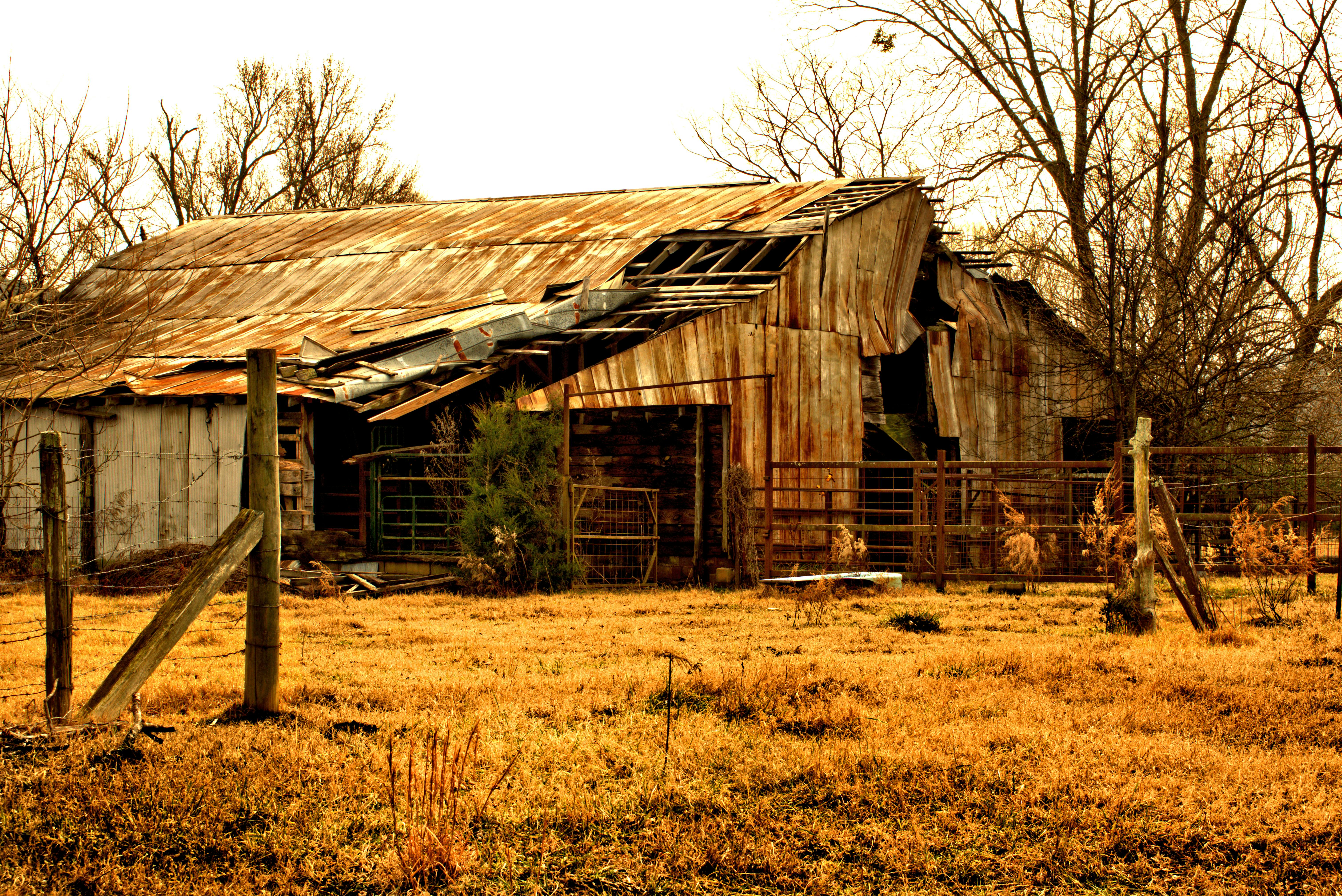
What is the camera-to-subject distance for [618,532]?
52.9 feet

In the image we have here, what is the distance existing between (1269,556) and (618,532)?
7.84m

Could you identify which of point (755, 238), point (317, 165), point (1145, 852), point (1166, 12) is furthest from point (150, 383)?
point (317, 165)

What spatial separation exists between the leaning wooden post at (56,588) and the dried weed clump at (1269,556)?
8.98 metres

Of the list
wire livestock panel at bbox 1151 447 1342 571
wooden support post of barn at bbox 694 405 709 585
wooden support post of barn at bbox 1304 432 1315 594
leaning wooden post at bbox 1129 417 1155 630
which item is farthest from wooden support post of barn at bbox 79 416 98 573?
wooden support post of barn at bbox 1304 432 1315 594

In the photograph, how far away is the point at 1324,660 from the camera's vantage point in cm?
840

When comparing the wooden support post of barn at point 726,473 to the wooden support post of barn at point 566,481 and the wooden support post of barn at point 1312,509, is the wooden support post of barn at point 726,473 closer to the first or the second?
the wooden support post of barn at point 566,481

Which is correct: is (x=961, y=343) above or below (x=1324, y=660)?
above

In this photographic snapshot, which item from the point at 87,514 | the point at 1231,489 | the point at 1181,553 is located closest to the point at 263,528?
the point at 1181,553

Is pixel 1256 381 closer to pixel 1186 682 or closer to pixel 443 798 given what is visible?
pixel 1186 682

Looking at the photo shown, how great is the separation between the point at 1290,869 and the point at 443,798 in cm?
330

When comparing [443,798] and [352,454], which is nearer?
[443,798]

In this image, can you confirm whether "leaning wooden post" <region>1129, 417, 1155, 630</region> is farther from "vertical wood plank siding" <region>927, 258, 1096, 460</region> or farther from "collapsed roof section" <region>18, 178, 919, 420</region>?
"vertical wood plank siding" <region>927, 258, 1096, 460</region>

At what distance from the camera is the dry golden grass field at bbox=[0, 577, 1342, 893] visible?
467cm

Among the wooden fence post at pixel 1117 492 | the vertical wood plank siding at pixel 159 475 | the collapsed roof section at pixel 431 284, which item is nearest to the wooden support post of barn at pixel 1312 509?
the wooden fence post at pixel 1117 492
